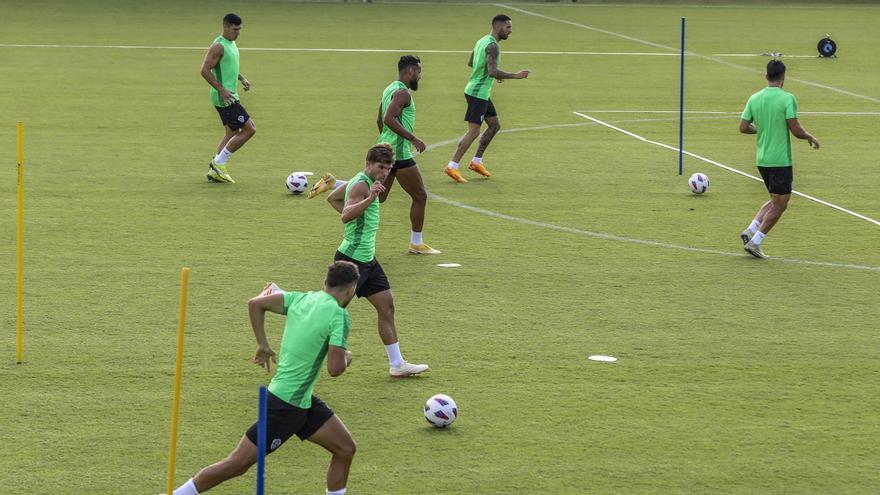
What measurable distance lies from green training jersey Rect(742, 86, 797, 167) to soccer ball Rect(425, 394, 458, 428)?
7481 mm

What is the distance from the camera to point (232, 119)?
2077 cm

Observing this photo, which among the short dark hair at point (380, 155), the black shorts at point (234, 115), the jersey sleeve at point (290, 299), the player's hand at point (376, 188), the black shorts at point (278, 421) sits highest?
the short dark hair at point (380, 155)

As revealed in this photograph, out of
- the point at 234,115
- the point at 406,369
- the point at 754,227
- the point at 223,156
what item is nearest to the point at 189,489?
the point at 406,369

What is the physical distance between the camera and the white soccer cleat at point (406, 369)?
463 inches

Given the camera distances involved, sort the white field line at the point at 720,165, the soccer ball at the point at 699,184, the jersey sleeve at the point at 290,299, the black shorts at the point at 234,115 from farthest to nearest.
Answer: the black shorts at the point at 234,115 → the soccer ball at the point at 699,184 → the white field line at the point at 720,165 → the jersey sleeve at the point at 290,299

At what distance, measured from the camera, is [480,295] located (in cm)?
1467

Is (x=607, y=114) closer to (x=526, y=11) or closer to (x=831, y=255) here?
(x=831, y=255)

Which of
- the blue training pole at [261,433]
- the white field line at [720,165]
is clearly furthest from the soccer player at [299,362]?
the white field line at [720,165]

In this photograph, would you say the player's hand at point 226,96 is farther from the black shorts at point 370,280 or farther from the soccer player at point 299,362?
the soccer player at point 299,362

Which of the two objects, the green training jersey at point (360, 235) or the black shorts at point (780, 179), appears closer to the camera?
the green training jersey at point (360, 235)

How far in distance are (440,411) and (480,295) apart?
4350 mm

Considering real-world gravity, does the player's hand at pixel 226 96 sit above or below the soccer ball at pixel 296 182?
above

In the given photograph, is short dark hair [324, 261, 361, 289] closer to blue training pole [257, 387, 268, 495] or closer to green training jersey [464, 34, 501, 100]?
blue training pole [257, 387, 268, 495]

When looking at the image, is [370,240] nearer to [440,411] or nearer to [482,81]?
[440,411]
